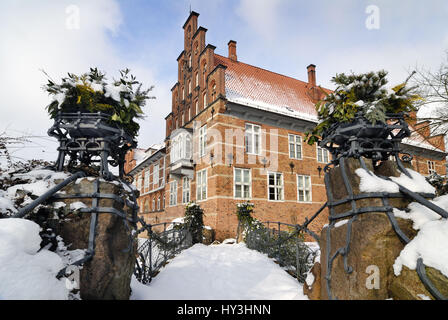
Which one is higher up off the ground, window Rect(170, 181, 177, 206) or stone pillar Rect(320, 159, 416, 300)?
window Rect(170, 181, 177, 206)

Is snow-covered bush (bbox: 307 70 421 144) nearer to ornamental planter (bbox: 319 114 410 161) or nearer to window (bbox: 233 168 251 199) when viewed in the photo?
ornamental planter (bbox: 319 114 410 161)

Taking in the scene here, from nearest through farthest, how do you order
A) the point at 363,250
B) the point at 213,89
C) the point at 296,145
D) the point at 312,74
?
the point at 363,250
the point at 213,89
the point at 296,145
the point at 312,74

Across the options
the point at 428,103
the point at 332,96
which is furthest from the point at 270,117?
the point at 332,96

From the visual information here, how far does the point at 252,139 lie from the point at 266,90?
4.86 meters

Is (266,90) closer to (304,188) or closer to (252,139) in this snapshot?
(252,139)

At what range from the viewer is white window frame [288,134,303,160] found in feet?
63.6

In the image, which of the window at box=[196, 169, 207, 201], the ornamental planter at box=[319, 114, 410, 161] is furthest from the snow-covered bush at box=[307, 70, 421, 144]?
the window at box=[196, 169, 207, 201]

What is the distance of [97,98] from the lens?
132 inches

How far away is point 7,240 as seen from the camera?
216 cm

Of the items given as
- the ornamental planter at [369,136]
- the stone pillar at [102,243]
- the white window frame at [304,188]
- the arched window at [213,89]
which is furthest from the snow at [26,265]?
the white window frame at [304,188]

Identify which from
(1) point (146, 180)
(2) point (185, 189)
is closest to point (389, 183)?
(2) point (185, 189)

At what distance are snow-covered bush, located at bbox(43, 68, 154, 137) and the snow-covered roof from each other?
1380cm
